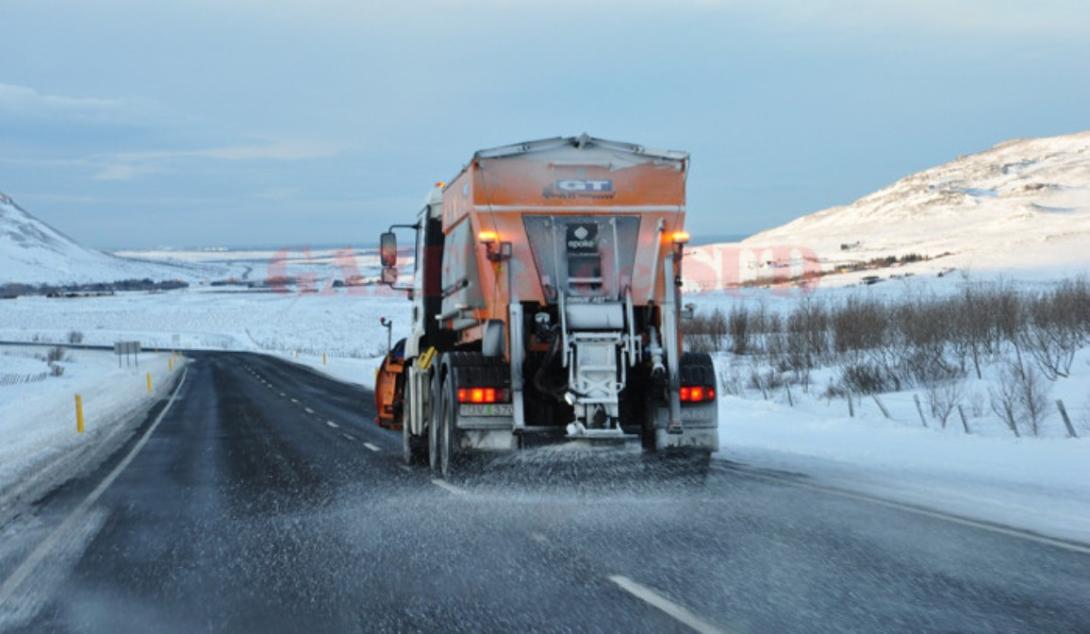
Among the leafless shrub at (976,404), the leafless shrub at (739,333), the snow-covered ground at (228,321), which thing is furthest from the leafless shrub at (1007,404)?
the snow-covered ground at (228,321)

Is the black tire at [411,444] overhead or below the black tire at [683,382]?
below

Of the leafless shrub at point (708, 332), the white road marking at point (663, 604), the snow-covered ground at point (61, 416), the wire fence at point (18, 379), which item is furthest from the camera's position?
the wire fence at point (18, 379)

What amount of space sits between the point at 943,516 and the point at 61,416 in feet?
84.0

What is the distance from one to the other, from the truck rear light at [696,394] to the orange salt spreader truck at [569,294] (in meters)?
0.01

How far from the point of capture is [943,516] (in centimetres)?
938

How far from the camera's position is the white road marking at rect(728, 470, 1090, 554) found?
806 cm

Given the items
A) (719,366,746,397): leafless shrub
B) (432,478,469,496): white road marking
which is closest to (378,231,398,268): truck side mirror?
(432,478,469,496): white road marking

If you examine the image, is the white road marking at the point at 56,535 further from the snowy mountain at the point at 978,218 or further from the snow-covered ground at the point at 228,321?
the snow-covered ground at the point at 228,321

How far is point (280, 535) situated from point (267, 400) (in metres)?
25.6

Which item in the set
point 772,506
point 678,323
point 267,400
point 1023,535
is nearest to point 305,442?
point 678,323

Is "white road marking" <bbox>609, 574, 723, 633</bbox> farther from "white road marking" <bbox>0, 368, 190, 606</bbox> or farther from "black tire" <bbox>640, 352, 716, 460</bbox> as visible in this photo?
"black tire" <bbox>640, 352, 716, 460</bbox>

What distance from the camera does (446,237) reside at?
14.4m

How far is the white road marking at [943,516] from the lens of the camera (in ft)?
26.5

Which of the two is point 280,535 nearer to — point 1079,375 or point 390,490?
point 390,490
